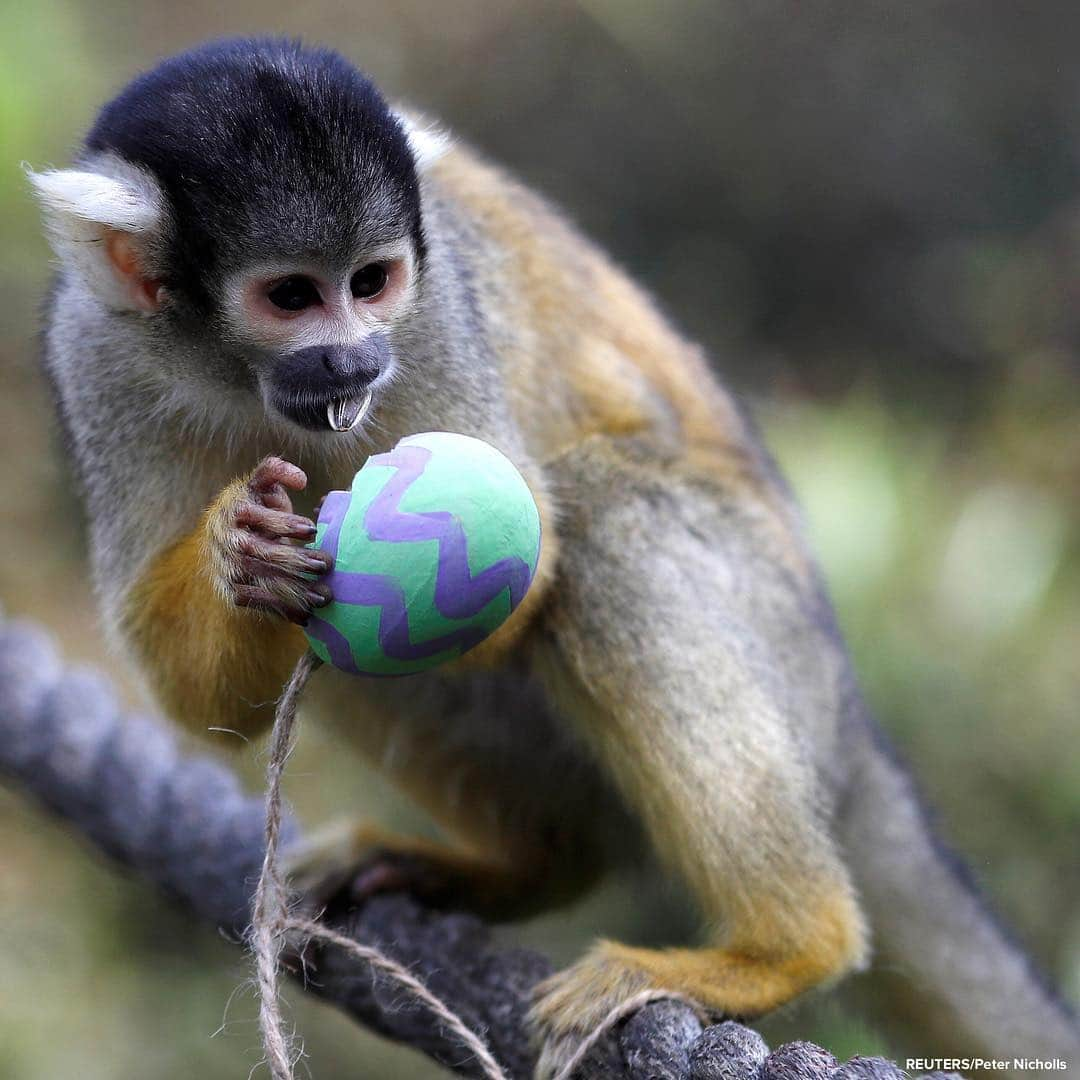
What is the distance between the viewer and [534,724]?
3.28 m

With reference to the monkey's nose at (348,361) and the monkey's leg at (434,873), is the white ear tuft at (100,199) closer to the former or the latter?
the monkey's nose at (348,361)

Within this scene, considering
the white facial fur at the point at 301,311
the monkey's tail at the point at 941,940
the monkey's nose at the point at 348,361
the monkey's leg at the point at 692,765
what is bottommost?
the monkey's tail at the point at 941,940

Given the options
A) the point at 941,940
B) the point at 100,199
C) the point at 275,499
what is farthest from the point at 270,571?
the point at 941,940

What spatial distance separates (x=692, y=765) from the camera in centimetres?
271

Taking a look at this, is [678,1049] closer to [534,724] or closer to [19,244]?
[534,724]

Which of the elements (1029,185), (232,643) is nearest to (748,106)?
(1029,185)

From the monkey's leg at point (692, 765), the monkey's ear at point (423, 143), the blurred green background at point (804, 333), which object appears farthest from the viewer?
the blurred green background at point (804, 333)

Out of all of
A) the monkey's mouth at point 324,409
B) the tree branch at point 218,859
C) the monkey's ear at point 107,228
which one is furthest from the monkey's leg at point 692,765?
the monkey's ear at point 107,228

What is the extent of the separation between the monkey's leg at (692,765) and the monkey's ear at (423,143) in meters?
0.78

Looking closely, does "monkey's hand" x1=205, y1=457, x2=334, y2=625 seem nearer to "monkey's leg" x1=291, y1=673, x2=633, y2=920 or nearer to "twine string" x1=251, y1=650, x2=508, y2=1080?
"twine string" x1=251, y1=650, x2=508, y2=1080

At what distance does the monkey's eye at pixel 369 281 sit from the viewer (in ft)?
7.59

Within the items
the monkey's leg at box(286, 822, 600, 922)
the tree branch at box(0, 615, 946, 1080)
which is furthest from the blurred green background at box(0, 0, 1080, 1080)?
the tree branch at box(0, 615, 946, 1080)

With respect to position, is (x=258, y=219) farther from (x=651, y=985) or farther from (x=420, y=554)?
(x=651, y=985)

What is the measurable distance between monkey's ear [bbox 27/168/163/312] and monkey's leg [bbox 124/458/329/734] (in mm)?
451
